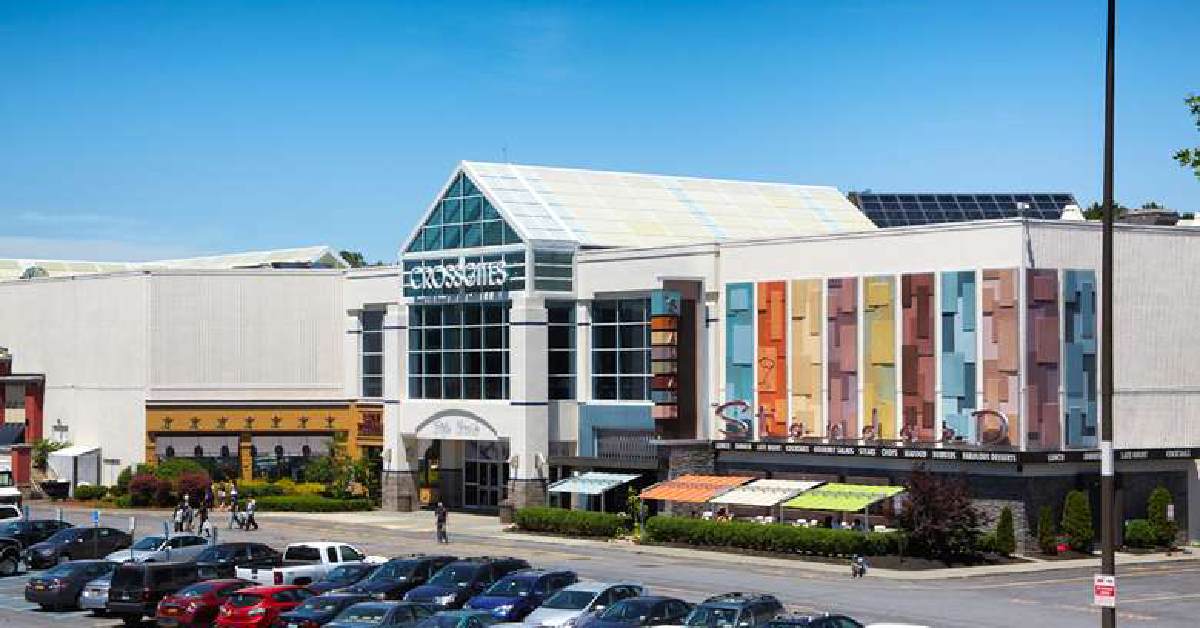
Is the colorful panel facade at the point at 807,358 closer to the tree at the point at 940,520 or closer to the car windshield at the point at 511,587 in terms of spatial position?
the tree at the point at 940,520

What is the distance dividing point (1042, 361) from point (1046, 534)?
6.25 m

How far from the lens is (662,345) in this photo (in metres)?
73.9

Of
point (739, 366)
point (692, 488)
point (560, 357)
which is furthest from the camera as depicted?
point (560, 357)

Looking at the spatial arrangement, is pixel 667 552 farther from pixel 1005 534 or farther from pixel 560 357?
pixel 560 357

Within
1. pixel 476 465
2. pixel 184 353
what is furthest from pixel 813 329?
pixel 184 353

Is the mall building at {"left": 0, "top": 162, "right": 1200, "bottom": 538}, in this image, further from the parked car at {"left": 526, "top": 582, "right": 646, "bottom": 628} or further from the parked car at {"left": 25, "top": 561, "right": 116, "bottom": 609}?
the parked car at {"left": 25, "top": 561, "right": 116, "bottom": 609}

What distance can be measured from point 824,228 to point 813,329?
23.8 meters

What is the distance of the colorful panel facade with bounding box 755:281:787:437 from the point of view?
71875mm

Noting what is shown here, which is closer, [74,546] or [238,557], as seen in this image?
[238,557]

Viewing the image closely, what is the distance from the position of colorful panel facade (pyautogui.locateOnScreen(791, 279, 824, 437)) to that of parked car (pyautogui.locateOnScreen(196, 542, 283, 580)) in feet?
76.5

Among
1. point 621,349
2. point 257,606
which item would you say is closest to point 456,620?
point 257,606

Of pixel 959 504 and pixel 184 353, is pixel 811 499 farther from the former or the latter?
pixel 184 353

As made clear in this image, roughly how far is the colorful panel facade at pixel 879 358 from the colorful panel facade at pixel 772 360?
4.51 m

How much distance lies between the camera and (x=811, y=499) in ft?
214
